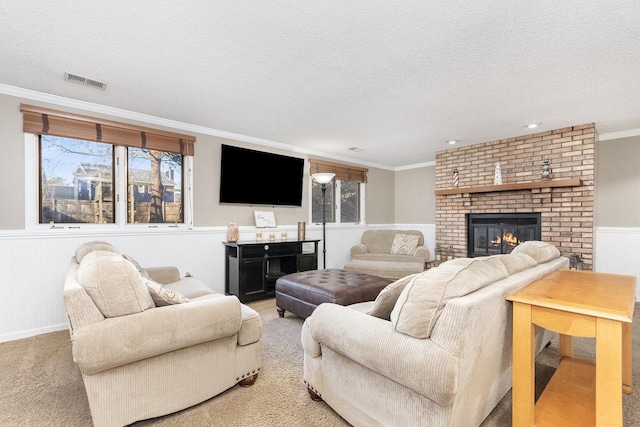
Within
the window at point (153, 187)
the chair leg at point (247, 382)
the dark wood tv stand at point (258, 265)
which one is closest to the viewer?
the chair leg at point (247, 382)

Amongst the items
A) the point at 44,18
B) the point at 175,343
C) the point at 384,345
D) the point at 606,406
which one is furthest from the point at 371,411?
the point at 44,18

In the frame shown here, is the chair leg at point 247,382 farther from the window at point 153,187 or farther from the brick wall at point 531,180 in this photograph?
the brick wall at point 531,180

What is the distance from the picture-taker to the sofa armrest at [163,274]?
3.12 metres

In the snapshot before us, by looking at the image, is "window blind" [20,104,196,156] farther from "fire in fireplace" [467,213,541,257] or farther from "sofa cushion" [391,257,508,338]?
"fire in fireplace" [467,213,541,257]

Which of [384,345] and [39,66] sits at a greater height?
[39,66]

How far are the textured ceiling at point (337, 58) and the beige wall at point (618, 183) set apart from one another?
2.09ft

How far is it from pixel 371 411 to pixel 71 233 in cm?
334

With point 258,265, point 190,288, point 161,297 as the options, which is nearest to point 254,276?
point 258,265

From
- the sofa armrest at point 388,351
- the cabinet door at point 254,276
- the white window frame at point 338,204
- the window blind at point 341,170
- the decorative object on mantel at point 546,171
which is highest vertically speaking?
the window blind at point 341,170

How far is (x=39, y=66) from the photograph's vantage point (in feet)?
7.96

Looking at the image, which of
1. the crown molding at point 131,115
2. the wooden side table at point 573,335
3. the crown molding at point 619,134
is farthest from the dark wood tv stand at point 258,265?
the crown molding at point 619,134

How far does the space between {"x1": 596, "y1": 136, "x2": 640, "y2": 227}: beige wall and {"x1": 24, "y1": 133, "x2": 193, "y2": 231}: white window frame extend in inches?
222

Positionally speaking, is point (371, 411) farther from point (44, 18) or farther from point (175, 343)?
point (44, 18)

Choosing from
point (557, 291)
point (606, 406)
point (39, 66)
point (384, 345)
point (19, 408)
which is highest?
point (39, 66)
